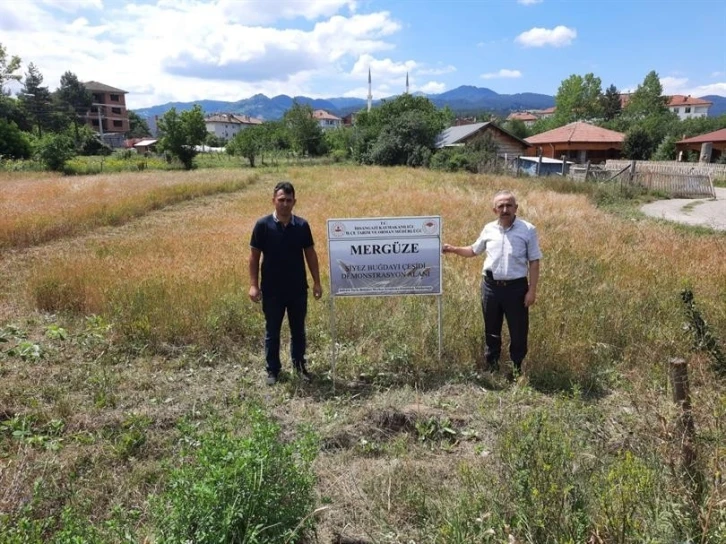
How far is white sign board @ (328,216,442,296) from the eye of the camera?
4570 millimetres

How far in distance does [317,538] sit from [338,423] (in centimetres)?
128

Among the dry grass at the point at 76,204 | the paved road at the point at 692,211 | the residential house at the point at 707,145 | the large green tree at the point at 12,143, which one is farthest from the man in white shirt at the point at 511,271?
the large green tree at the point at 12,143

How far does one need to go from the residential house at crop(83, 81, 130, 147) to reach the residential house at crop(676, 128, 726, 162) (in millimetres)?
90757

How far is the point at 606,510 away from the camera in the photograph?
210 centimetres

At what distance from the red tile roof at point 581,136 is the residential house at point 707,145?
5.39 meters

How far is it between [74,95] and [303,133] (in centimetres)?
5640

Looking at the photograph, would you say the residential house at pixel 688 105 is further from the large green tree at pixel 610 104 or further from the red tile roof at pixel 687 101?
the large green tree at pixel 610 104

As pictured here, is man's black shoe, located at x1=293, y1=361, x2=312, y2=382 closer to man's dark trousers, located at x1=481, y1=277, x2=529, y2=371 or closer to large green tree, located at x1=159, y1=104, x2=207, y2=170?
man's dark trousers, located at x1=481, y1=277, x2=529, y2=371

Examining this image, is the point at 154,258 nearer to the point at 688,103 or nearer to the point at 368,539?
the point at 368,539

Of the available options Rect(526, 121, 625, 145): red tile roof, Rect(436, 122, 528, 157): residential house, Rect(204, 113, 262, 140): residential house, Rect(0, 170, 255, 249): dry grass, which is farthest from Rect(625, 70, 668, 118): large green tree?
Rect(204, 113, 262, 140): residential house

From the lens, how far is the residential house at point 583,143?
46378 mm

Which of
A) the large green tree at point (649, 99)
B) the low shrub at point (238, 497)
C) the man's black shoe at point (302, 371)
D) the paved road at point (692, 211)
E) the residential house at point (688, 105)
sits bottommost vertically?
the man's black shoe at point (302, 371)

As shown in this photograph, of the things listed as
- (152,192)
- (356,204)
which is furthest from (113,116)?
(356,204)

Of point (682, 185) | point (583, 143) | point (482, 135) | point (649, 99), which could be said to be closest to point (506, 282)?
point (682, 185)
